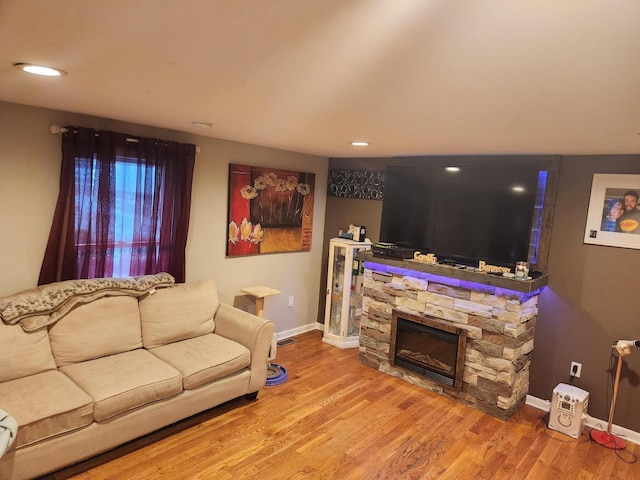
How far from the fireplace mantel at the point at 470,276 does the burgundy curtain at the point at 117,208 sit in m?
1.99

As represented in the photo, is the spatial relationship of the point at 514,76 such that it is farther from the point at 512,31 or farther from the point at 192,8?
the point at 192,8

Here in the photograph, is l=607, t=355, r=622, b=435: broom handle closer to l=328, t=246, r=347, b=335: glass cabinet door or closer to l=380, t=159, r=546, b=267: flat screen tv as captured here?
l=380, t=159, r=546, b=267: flat screen tv

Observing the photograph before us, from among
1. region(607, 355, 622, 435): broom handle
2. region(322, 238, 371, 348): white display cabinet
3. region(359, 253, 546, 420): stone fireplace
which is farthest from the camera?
region(322, 238, 371, 348): white display cabinet

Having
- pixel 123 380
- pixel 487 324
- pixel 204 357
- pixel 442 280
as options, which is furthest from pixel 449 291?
pixel 123 380

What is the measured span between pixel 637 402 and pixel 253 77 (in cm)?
371

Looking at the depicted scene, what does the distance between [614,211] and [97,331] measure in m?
4.03

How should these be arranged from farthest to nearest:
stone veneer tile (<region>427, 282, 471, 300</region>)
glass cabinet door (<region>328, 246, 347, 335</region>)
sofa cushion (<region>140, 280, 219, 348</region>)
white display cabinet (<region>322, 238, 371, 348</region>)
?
glass cabinet door (<region>328, 246, 347, 335</region>) < white display cabinet (<region>322, 238, 371, 348</region>) < stone veneer tile (<region>427, 282, 471, 300</region>) < sofa cushion (<region>140, 280, 219, 348</region>)

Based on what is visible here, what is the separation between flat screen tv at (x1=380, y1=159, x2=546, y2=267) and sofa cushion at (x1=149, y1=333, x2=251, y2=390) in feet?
6.60

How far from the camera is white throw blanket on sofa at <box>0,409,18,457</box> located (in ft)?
6.11

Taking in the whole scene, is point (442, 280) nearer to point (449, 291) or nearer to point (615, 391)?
point (449, 291)

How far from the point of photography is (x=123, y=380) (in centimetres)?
263

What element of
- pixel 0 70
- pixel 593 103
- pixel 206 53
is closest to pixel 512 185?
pixel 593 103

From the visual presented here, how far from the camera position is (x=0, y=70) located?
191cm

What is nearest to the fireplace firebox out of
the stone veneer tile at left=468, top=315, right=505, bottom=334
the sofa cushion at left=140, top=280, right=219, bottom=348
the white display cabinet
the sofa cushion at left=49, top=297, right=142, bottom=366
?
the stone veneer tile at left=468, top=315, right=505, bottom=334
